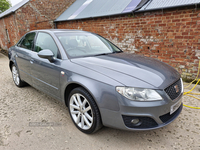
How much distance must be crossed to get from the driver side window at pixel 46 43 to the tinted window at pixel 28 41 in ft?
0.88

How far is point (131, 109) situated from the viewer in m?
1.68

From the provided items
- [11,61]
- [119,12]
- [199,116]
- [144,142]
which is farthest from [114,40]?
[144,142]

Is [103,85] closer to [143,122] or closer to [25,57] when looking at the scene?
[143,122]

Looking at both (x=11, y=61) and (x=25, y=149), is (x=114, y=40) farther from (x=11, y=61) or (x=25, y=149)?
(x=25, y=149)

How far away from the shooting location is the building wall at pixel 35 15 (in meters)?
9.11

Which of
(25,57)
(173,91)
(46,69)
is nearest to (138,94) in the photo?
(173,91)

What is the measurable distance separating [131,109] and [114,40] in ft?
16.3

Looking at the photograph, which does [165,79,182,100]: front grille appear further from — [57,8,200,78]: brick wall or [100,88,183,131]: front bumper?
[57,8,200,78]: brick wall

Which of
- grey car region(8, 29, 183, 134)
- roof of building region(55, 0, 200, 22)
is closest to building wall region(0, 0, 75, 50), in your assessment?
roof of building region(55, 0, 200, 22)

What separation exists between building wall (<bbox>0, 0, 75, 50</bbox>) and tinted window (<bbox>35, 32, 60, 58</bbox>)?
7.42m

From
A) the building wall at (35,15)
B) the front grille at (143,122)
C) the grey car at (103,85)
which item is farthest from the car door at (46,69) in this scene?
the building wall at (35,15)

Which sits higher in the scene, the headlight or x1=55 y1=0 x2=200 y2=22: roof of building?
x1=55 y1=0 x2=200 y2=22: roof of building

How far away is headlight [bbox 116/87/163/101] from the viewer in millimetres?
1685

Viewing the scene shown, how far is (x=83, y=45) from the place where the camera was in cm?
279
